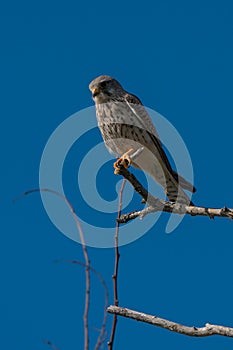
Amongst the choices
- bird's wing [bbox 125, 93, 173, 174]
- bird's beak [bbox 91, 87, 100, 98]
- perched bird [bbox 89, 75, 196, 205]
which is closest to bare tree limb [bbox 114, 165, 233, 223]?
perched bird [bbox 89, 75, 196, 205]

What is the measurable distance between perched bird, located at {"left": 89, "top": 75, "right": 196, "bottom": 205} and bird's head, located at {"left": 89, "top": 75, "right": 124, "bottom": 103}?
0.04ft

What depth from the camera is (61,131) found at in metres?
6.95

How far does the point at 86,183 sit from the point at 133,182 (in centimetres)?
94

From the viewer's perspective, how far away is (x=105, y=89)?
820 cm

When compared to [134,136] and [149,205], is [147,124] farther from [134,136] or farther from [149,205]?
[149,205]

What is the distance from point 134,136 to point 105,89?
3.07 feet

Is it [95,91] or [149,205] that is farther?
[95,91]

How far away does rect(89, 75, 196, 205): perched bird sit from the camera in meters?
7.46

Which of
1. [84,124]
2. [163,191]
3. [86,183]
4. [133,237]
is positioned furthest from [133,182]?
[84,124]

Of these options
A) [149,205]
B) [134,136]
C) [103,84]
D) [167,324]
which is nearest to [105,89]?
[103,84]

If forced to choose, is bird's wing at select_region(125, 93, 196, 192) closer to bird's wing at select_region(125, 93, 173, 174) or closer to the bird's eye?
bird's wing at select_region(125, 93, 173, 174)

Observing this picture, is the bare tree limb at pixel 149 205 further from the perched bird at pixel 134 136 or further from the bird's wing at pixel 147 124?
the bird's wing at pixel 147 124

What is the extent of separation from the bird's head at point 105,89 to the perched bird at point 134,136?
1cm

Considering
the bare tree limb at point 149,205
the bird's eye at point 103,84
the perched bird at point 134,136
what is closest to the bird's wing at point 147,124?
the perched bird at point 134,136
